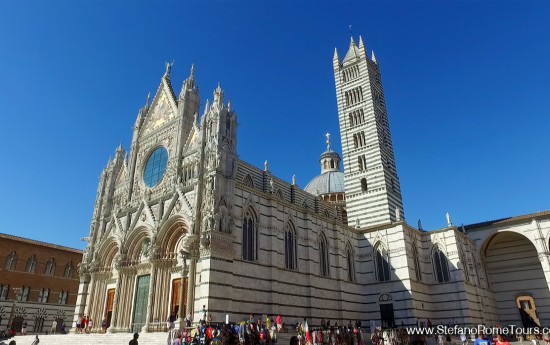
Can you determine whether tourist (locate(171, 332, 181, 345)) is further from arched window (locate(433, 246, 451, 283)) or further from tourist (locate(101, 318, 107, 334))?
arched window (locate(433, 246, 451, 283))

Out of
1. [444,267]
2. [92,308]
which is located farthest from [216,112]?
[444,267]

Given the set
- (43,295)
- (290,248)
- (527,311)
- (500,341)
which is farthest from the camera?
(43,295)

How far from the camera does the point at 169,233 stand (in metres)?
24.3

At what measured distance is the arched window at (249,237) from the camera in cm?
2344

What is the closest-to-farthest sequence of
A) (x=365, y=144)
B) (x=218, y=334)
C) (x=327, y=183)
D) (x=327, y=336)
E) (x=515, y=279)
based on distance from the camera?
1. (x=218, y=334)
2. (x=327, y=336)
3. (x=515, y=279)
4. (x=365, y=144)
5. (x=327, y=183)

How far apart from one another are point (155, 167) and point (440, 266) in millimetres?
23478

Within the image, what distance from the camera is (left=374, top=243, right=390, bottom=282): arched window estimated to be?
30.8m

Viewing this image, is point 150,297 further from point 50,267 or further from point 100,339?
point 50,267

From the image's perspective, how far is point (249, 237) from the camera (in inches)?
944

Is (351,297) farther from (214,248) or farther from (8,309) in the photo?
(8,309)

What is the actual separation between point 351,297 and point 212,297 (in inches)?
541

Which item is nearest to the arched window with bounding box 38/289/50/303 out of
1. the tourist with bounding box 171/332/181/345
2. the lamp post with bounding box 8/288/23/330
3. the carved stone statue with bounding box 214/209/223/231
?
the lamp post with bounding box 8/288/23/330

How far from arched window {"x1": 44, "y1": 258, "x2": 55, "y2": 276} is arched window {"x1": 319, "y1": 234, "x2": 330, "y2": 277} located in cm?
2766

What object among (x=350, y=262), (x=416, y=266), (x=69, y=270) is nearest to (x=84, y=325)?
(x=69, y=270)
